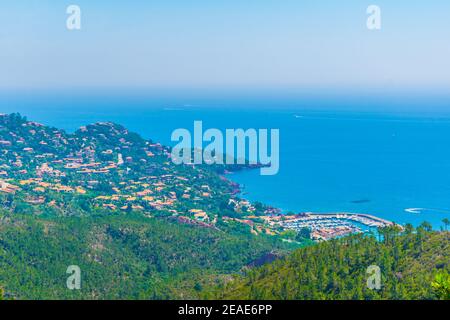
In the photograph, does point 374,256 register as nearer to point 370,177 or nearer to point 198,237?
point 198,237

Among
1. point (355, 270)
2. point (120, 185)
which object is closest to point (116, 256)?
point (355, 270)

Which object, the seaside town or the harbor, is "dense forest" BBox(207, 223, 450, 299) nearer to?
the seaside town

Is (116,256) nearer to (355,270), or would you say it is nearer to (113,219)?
(113,219)

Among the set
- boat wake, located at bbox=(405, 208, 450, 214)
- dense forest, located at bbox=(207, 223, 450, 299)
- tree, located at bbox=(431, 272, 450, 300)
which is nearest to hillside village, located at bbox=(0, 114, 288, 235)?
boat wake, located at bbox=(405, 208, 450, 214)

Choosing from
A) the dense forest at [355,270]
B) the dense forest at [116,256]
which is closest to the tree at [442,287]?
the dense forest at [355,270]

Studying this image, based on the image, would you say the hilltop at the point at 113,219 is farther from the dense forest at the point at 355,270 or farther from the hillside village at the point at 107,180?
the dense forest at the point at 355,270

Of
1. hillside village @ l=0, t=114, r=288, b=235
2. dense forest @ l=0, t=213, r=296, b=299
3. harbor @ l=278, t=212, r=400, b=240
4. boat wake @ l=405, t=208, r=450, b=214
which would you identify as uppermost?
hillside village @ l=0, t=114, r=288, b=235
